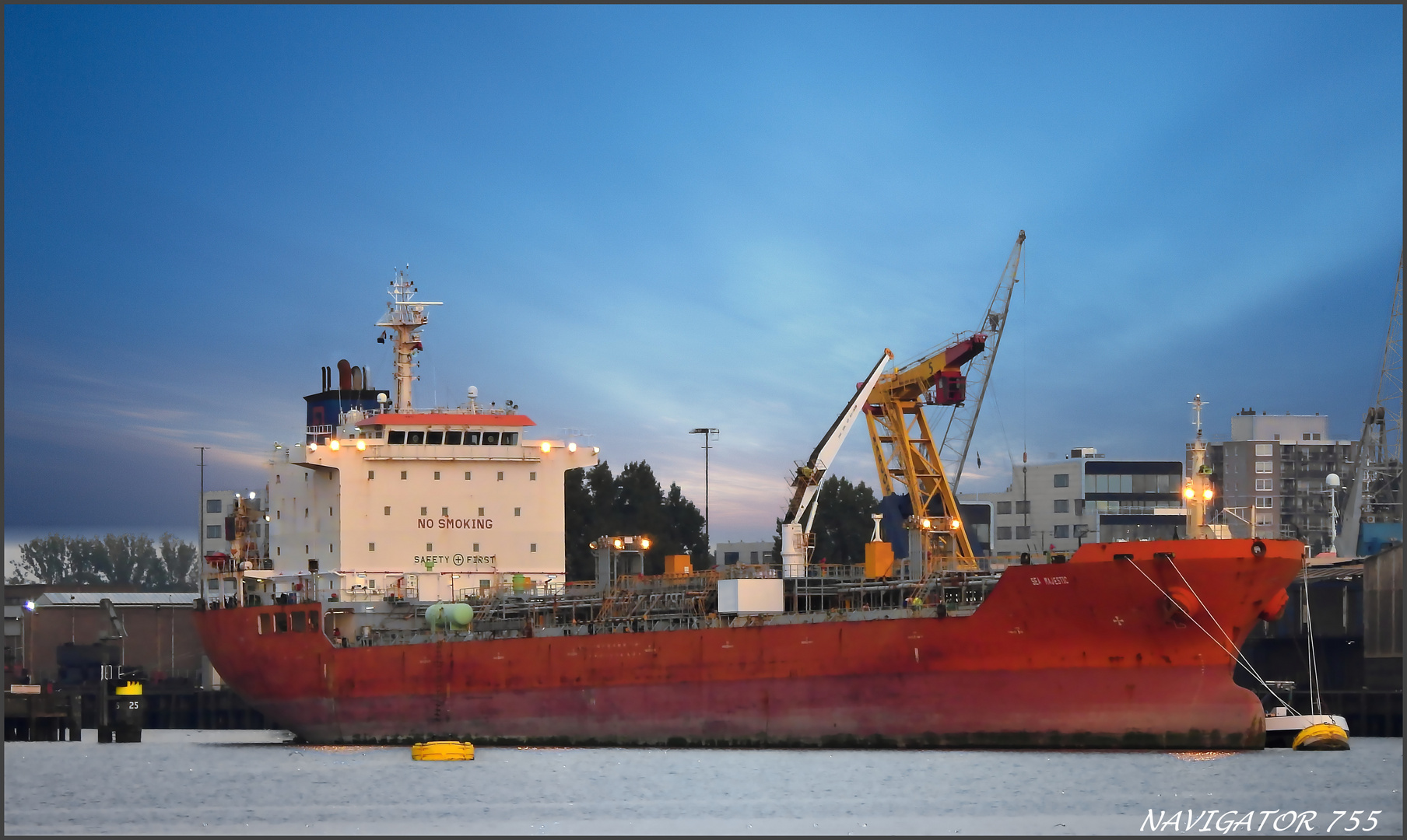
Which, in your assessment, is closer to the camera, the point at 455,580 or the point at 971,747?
the point at 971,747

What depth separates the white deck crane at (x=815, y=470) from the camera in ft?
128

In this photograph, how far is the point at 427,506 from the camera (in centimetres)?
4466

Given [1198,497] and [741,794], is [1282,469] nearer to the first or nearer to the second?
[1198,497]

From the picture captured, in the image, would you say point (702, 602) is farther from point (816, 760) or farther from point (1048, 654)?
point (1048, 654)

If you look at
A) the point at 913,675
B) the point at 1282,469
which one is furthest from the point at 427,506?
the point at 1282,469

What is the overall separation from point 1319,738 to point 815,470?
14.4m

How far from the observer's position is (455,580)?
145ft

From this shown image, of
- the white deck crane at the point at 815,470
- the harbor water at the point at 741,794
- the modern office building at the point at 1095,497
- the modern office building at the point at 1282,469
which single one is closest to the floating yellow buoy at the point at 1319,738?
the harbor water at the point at 741,794

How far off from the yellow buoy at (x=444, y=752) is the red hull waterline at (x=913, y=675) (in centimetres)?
202

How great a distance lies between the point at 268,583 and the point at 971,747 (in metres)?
22.8

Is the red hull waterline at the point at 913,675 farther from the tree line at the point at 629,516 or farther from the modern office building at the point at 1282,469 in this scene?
the modern office building at the point at 1282,469

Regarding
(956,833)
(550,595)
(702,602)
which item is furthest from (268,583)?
(956,833)

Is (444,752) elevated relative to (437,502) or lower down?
lower down

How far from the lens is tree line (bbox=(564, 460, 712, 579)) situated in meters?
80.6
